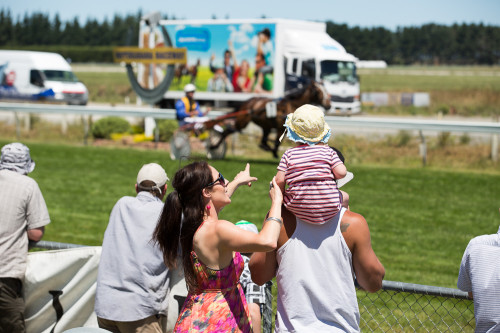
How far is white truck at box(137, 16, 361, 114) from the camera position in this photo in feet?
86.9

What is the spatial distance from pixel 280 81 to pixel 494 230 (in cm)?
1668

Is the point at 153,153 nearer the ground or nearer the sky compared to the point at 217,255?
nearer the ground

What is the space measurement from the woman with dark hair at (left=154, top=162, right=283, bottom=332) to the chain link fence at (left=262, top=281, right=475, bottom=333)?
102cm

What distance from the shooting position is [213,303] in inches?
145

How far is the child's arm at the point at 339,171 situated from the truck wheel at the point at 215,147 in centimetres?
1474

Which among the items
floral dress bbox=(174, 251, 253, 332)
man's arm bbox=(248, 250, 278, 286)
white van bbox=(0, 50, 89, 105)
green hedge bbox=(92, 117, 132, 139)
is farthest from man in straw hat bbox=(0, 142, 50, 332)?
white van bbox=(0, 50, 89, 105)

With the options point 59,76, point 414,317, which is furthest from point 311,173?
point 59,76

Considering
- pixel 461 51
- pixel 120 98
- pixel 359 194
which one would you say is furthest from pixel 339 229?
pixel 461 51

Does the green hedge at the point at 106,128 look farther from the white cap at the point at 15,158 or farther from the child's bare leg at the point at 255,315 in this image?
the child's bare leg at the point at 255,315

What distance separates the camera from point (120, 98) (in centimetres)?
5297

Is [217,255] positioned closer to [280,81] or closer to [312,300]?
[312,300]

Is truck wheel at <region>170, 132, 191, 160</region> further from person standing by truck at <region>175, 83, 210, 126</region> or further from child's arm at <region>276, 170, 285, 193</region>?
child's arm at <region>276, 170, 285, 193</region>

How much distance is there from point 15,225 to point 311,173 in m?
2.73

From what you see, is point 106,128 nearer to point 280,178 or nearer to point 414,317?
point 414,317
